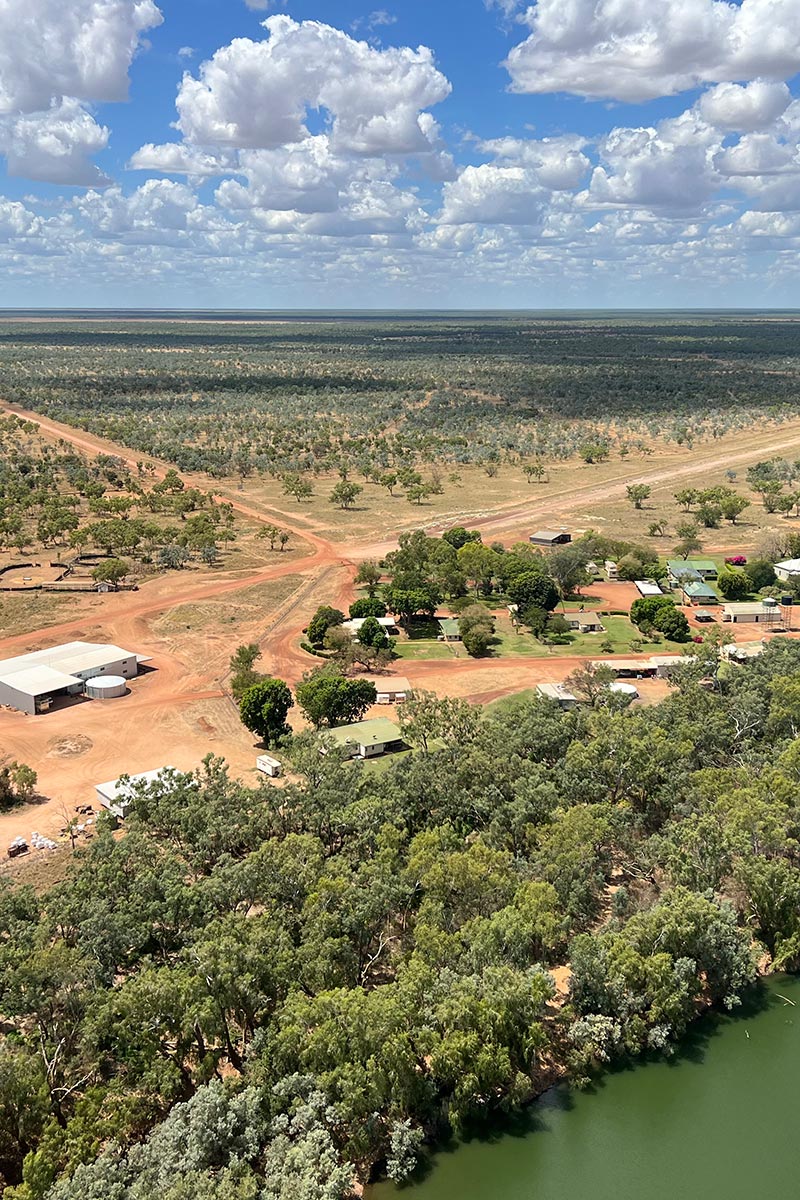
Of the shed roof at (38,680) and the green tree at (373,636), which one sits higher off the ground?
A: the green tree at (373,636)

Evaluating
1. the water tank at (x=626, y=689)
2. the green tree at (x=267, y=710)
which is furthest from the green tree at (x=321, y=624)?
the water tank at (x=626, y=689)

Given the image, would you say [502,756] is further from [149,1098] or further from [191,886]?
[149,1098]

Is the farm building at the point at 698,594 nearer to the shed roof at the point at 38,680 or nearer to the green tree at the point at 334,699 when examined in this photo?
the green tree at the point at 334,699

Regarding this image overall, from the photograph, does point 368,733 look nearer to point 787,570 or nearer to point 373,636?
point 373,636

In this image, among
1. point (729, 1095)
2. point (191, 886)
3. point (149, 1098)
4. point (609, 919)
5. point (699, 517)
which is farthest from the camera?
point (699, 517)

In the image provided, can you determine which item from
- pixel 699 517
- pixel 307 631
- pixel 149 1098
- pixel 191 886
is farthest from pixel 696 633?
pixel 149 1098

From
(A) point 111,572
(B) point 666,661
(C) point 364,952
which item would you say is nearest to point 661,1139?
(C) point 364,952
